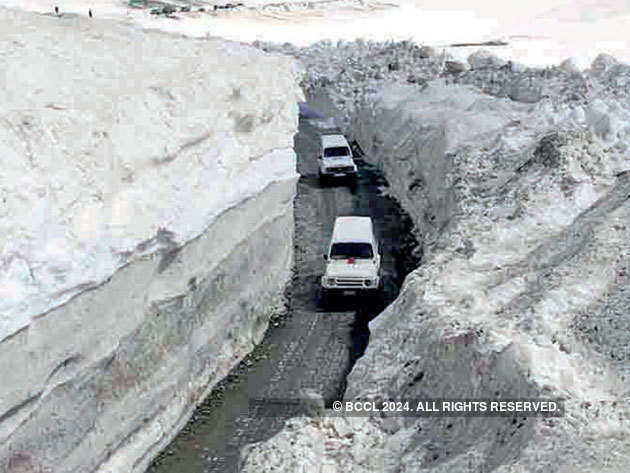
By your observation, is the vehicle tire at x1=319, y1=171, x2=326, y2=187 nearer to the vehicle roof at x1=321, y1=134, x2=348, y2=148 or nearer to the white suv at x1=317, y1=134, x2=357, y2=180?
the white suv at x1=317, y1=134, x2=357, y2=180

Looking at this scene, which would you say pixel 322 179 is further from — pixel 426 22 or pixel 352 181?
pixel 426 22

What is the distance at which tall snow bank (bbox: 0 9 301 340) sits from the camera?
1366cm

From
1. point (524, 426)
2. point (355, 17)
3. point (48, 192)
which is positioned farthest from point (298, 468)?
point (355, 17)

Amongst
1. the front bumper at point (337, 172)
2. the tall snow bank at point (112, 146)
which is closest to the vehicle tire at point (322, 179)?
the front bumper at point (337, 172)

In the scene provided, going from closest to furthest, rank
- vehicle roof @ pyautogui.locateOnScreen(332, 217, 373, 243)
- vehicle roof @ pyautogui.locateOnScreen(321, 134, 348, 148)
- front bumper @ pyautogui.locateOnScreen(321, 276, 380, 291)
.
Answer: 1. front bumper @ pyautogui.locateOnScreen(321, 276, 380, 291)
2. vehicle roof @ pyautogui.locateOnScreen(332, 217, 373, 243)
3. vehicle roof @ pyautogui.locateOnScreen(321, 134, 348, 148)

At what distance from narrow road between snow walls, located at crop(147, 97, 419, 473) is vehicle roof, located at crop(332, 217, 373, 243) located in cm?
156

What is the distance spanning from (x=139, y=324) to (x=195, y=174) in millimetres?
Result: 3302

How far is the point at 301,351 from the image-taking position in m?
21.4

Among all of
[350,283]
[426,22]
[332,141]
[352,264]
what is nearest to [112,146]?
[350,283]

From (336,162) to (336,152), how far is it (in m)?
0.82

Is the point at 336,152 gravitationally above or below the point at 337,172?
above

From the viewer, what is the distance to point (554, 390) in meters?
13.9

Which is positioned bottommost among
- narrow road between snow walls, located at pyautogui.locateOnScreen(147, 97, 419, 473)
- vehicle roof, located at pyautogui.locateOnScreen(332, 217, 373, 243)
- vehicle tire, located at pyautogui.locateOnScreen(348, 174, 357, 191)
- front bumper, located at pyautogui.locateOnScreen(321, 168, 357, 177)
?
narrow road between snow walls, located at pyautogui.locateOnScreen(147, 97, 419, 473)

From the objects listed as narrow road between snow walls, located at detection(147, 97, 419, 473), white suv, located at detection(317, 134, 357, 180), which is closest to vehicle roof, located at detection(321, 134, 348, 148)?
white suv, located at detection(317, 134, 357, 180)
